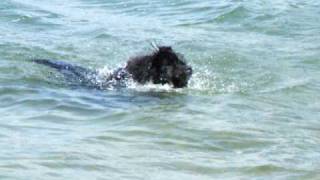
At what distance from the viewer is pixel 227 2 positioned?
1742 cm

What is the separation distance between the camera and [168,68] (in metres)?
8.81

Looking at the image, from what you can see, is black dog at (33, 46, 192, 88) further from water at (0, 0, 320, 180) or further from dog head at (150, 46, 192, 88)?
water at (0, 0, 320, 180)

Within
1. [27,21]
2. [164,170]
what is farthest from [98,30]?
[164,170]

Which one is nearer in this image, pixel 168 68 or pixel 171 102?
pixel 171 102

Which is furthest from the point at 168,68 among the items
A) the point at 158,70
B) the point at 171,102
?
the point at 171,102

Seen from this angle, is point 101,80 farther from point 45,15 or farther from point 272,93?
point 45,15

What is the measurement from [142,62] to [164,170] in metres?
3.19

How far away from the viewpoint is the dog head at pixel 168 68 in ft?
28.6

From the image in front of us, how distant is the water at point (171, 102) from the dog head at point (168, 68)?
17 centimetres

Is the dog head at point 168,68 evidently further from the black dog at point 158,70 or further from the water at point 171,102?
the water at point 171,102

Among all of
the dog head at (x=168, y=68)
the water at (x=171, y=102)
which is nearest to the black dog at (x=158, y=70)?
the dog head at (x=168, y=68)

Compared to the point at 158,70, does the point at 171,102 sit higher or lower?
lower

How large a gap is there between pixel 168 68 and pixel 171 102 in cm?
44

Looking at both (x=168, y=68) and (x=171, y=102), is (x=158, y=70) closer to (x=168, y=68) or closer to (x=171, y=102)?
(x=168, y=68)
